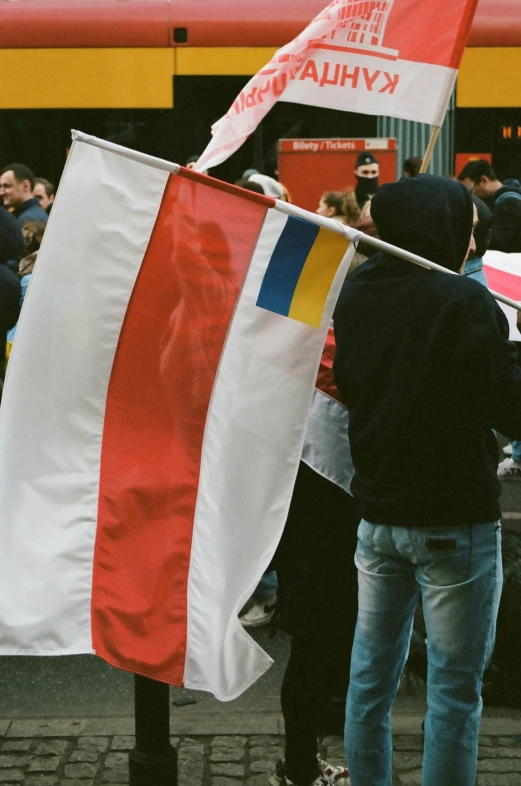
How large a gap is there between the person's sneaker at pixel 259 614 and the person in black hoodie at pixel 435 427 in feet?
6.40

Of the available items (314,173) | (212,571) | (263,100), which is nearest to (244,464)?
(212,571)

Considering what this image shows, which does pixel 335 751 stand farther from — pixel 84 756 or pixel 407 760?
pixel 84 756

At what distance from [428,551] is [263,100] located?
5.31 ft

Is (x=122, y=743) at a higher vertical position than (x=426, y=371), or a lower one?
lower

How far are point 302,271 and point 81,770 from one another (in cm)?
179

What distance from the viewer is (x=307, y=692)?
123 inches

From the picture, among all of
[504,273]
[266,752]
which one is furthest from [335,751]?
[504,273]

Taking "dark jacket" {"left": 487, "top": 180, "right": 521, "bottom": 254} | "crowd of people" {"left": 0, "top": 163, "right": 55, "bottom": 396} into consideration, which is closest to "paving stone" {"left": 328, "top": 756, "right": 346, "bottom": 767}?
"crowd of people" {"left": 0, "top": 163, "right": 55, "bottom": 396}

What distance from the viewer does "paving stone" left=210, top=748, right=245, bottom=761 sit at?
3492mm

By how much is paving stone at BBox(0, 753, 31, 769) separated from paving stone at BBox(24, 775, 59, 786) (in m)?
0.09

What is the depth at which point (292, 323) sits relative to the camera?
8.80ft

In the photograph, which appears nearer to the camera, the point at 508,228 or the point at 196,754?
the point at 196,754

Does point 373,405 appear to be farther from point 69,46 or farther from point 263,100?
point 69,46

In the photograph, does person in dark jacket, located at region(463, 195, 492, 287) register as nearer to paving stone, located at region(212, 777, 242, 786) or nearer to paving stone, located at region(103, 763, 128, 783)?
paving stone, located at region(212, 777, 242, 786)
